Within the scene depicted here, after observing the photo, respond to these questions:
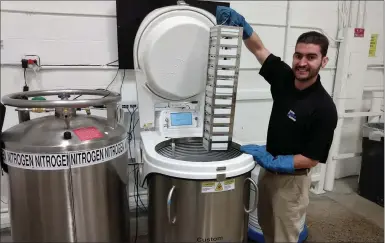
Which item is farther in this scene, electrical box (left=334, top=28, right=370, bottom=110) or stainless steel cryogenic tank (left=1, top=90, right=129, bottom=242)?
electrical box (left=334, top=28, right=370, bottom=110)

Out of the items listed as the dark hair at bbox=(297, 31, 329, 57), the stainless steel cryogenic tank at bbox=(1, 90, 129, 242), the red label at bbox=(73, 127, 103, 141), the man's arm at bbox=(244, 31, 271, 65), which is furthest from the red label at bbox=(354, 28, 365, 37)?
the red label at bbox=(73, 127, 103, 141)

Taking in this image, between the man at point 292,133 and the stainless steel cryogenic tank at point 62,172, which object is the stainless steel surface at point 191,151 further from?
the stainless steel cryogenic tank at point 62,172

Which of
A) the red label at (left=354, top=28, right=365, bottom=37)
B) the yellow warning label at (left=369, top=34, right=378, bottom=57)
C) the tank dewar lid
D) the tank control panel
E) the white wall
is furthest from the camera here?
the yellow warning label at (left=369, top=34, right=378, bottom=57)

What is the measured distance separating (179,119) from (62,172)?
2.27ft

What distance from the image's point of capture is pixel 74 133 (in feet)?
3.75

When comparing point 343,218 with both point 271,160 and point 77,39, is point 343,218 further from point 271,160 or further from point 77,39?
point 77,39

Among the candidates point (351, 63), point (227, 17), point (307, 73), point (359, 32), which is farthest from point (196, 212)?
point (359, 32)

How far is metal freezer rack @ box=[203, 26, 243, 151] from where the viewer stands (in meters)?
1.30

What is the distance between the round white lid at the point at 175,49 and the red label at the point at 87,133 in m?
0.45

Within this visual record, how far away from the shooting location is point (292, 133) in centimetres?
140

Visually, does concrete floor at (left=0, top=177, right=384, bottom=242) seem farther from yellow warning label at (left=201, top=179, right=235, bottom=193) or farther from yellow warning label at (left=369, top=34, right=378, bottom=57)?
yellow warning label at (left=369, top=34, right=378, bottom=57)

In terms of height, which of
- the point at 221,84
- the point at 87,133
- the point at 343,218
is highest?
the point at 221,84

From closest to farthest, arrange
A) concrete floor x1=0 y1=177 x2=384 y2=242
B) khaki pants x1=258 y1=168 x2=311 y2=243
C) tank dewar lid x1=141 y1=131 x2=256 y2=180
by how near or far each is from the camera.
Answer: tank dewar lid x1=141 y1=131 x2=256 y2=180 → khaki pants x1=258 y1=168 x2=311 y2=243 → concrete floor x1=0 y1=177 x2=384 y2=242

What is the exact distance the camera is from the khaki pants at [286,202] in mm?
1440
